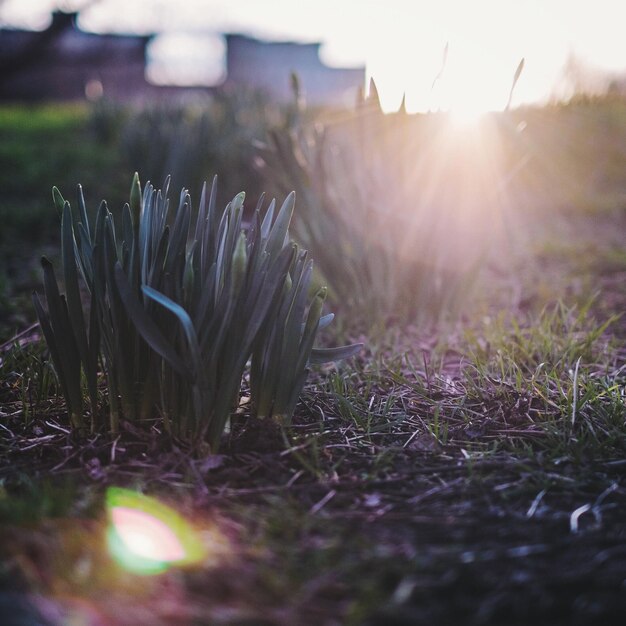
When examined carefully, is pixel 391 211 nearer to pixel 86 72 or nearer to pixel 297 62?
pixel 86 72

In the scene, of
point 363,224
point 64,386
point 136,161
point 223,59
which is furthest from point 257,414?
point 223,59

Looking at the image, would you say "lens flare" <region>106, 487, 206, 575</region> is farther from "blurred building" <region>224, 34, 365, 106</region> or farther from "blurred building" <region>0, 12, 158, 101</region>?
"blurred building" <region>224, 34, 365, 106</region>

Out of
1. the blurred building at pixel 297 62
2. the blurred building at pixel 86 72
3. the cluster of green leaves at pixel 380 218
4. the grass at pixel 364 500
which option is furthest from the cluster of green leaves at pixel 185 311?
the blurred building at pixel 297 62

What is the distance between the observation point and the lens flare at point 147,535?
3.27 feet

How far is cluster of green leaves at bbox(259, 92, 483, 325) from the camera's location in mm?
2492

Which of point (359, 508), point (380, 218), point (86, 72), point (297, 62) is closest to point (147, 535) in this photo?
point (359, 508)

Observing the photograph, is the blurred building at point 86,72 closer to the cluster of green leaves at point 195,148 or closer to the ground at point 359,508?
the cluster of green leaves at point 195,148

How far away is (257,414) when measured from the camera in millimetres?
1534

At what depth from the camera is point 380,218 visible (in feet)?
8.31

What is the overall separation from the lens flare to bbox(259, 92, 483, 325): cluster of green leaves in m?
1.48

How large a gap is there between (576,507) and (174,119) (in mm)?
5949

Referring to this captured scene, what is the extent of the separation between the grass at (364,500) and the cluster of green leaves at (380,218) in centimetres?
49

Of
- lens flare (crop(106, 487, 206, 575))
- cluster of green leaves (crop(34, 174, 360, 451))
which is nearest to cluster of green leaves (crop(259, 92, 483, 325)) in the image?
cluster of green leaves (crop(34, 174, 360, 451))

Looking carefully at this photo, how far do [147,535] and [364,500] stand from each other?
0.40 metres
